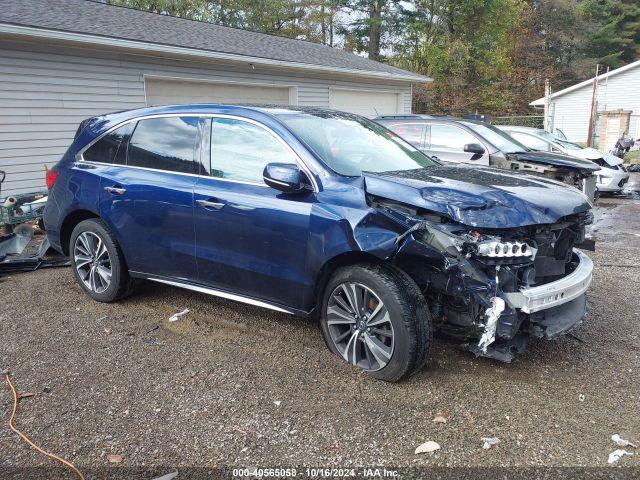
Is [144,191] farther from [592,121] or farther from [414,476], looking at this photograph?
[592,121]

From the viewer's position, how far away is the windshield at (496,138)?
27.2ft

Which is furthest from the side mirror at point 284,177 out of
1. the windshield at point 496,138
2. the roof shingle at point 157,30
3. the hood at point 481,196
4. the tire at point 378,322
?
the roof shingle at point 157,30

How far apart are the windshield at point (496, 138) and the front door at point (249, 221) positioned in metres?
5.50

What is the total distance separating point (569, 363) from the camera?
11.7 ft

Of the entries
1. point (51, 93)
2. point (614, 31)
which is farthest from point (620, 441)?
point (614, 31)

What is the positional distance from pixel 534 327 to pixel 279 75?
36.3 feet

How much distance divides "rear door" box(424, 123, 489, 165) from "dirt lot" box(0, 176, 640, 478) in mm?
4413

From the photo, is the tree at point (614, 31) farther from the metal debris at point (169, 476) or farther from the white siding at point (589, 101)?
the metal debris at point (169, 476)

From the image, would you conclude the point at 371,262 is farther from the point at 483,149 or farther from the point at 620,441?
the point at 483,149

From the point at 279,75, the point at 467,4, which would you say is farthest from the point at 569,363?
the point at 467,4

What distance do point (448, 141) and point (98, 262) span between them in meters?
6.09

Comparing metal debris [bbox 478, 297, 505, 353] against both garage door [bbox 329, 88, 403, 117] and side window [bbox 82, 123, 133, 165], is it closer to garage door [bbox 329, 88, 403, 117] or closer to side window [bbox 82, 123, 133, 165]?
side window [bbox 82, 123, 133, 165]

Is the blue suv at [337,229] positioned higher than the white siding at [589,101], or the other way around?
the white siding at [589,101]

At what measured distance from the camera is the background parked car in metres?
7.88
